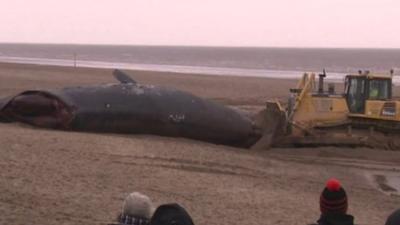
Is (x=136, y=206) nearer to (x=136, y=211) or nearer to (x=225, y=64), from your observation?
(x=136, y=211)

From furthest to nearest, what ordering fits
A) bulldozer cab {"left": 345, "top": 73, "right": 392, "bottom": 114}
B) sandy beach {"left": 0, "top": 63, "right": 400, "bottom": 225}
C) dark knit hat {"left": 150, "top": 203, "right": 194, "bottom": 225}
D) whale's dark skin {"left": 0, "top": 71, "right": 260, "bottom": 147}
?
bulldozer cab {"left": 345, "top": 73, "right": 392, "bottom": 114}
whale's dark skin {"left": 0, "top": 71, "right": 260, "bottom": 147}
sandy beach {"left": 0, "top": 63, "right": 400, "bottom": 225}
dark knit hat {"left": 150, "top": 203, "right": 194, "bottom": 225}

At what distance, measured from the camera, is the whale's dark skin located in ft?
49.6

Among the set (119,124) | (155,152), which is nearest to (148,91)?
(119,124)

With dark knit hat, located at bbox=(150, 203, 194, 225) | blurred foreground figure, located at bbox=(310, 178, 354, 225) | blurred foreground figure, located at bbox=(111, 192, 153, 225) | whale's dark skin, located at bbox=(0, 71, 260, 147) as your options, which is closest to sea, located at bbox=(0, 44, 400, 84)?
whale's dark skin, located at bbox=(0, 71, 260, 147)

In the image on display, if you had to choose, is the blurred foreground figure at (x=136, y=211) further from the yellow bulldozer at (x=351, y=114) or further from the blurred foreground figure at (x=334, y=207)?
the yellow bulldozer at (x=351, y=114)

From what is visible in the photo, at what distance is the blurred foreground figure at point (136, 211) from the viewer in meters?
4.54

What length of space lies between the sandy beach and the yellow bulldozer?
38 cm

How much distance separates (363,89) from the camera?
702 inches

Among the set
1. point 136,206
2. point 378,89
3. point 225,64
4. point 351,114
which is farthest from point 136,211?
point 225,64

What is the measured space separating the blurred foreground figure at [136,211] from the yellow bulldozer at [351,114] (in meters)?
12.7

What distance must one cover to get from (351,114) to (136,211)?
13.7 m

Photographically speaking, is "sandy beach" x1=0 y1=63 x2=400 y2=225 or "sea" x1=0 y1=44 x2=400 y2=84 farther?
"sea" x1=0 y1=44 x2=400 y2=84

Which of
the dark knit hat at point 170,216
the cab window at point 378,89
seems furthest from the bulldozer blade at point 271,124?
the dark knit hat at point 170,216

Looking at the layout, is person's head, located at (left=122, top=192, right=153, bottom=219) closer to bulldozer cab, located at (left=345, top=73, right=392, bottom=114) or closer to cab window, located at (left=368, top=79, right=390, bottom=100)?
bulldozer cab, located at (left=345, top=73, right=392, bottom=114)
